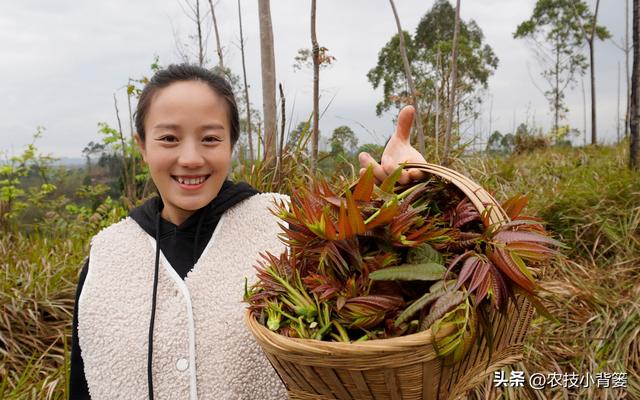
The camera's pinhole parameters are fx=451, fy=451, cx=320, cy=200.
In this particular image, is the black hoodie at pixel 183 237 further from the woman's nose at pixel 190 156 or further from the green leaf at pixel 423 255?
the green leaf at pixel 423 255

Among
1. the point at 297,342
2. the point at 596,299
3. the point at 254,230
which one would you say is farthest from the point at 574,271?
the point at 297,342

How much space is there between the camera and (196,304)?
3.75 ft

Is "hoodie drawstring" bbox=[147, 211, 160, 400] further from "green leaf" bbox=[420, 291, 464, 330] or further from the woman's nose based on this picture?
"green leaf" bbox=[420, 291, 464, 330]

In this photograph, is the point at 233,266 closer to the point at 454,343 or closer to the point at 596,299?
the point at 454,343

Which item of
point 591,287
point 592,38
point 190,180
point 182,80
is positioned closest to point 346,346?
point 190,180

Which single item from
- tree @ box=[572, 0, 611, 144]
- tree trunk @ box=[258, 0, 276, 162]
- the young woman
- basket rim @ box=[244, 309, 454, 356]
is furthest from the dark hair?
tree @ box=[572, 0, 611, 144]

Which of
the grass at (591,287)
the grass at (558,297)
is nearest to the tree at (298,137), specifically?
the grass at (558,297)

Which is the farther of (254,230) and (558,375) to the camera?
(558,375)

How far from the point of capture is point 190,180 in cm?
114

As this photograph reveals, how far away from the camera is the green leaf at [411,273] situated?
0.65 m

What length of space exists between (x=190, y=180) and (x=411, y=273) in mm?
687

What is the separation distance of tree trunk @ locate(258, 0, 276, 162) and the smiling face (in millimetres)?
1918

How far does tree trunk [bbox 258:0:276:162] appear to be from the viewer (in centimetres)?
311

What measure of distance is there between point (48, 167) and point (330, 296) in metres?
6.96
